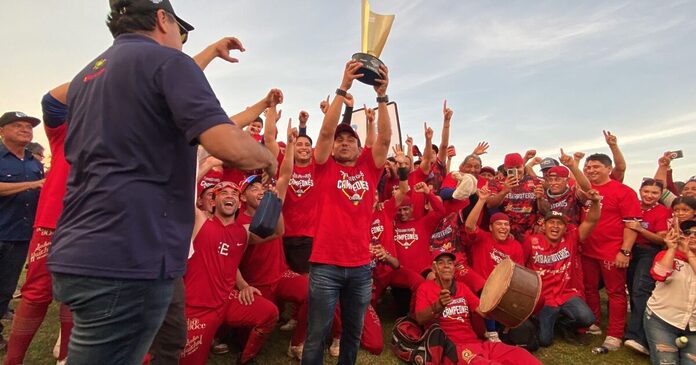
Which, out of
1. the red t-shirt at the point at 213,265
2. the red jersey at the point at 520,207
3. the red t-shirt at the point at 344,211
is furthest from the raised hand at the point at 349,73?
the red jersey at the point at 520,207

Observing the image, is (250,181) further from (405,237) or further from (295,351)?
(405,237)

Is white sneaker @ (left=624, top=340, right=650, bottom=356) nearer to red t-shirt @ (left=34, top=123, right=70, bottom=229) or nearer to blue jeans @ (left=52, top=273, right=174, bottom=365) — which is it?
blue jeans @ (left=52, top=273, right=174, bottom=365)

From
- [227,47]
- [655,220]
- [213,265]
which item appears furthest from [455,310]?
[227,47]

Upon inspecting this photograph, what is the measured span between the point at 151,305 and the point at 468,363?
3667mm

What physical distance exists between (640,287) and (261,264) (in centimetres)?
507

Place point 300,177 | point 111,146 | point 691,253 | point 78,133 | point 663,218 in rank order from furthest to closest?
point 663,218 < point 300,177 < point 691,253 < point 78,133 < point 111,146

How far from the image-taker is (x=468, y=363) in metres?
4.22

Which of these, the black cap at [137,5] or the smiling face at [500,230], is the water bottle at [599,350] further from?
the black cap at [137,5]

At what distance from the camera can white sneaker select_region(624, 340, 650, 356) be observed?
16.5ft

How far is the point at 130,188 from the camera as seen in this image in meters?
1.44

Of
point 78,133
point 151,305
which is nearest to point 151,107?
point 78,133

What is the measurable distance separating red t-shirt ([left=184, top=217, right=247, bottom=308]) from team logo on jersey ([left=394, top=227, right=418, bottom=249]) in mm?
2635

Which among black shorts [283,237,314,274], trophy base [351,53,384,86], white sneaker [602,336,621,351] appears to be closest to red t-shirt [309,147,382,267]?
trophy base [351,53,384,86]

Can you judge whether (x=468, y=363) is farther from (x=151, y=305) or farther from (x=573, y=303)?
(x=151, y=305)
